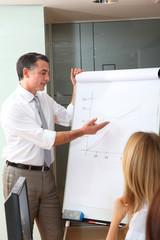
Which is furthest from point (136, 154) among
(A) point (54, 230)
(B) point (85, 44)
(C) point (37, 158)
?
(B) point (85, 44)

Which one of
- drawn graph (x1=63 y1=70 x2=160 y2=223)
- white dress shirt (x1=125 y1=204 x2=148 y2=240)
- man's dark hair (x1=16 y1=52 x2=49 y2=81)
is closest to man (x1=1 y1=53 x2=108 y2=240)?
man's dark hair (x1=16 y1=52 x2=49 y2=81)

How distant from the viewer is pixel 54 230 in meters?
2.51

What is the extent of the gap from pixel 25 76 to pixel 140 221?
1.47 metres

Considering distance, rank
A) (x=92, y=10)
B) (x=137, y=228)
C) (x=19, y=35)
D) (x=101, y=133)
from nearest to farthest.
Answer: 1. (x=137, y=228)
2. (x=101, y=133)
3. (x=19, y=35)
4. (x=92, y=10)

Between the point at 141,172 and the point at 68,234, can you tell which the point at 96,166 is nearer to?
the point at 141,172

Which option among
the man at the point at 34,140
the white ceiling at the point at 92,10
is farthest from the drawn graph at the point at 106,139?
the white ceiling at the point at 92,10

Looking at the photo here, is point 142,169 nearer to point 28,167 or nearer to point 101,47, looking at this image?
point 28,167

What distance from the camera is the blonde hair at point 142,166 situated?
1.51 m

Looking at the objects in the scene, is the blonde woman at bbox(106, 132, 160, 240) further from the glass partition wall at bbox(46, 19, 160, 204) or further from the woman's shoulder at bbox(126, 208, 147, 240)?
the glass partition wall at bbox(46, 19, 160, 204)

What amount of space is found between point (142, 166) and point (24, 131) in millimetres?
1059

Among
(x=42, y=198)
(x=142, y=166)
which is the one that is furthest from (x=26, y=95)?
(x=142, y=166)

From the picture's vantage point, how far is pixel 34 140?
234 centimetres

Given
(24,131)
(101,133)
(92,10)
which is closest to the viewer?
(24,131)

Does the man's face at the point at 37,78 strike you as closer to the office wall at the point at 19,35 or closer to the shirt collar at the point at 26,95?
the shirt collar at the point at 26,95
